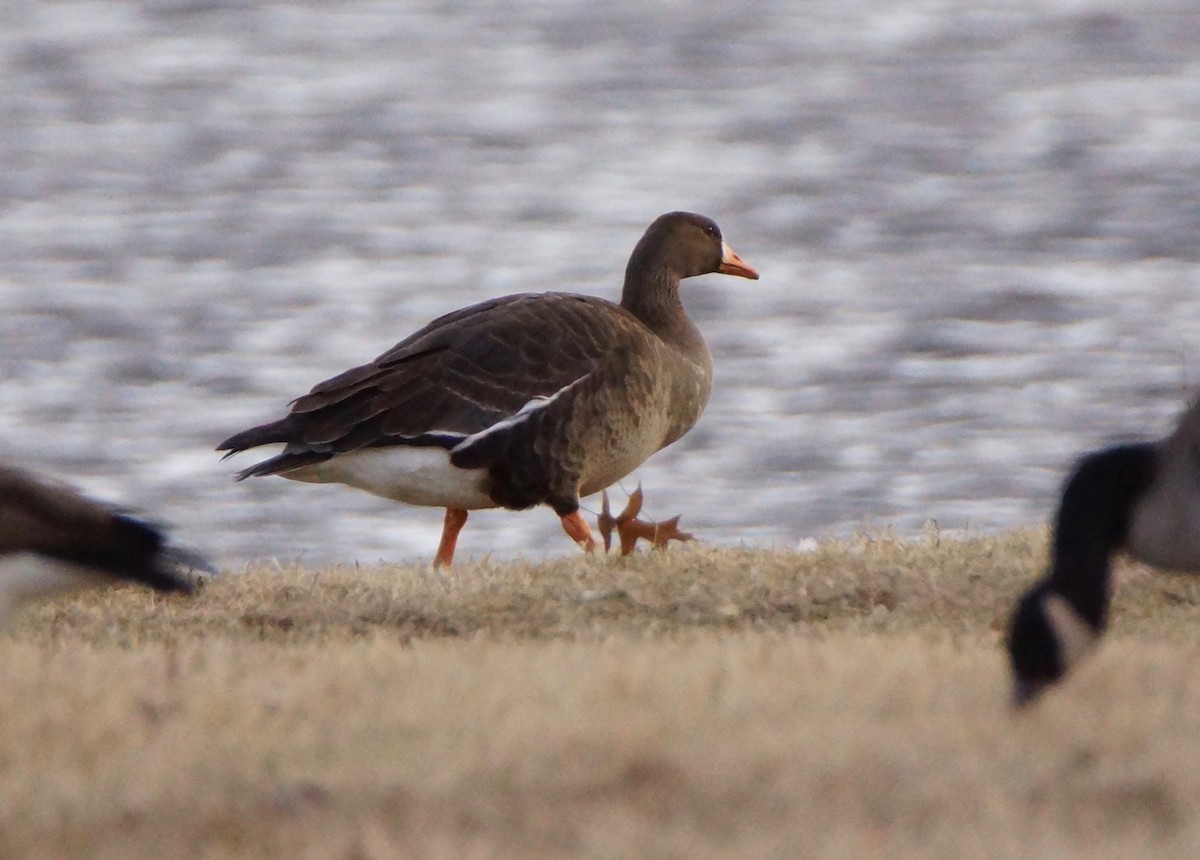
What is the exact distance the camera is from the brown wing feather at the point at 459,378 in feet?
30.8

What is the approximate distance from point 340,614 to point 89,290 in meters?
15.4

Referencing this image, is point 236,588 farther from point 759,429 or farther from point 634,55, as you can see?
point 634,55

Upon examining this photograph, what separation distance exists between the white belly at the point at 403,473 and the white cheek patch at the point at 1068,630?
4.87 meters

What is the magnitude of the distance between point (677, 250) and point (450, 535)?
2209 millimetres

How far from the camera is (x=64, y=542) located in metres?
5.72

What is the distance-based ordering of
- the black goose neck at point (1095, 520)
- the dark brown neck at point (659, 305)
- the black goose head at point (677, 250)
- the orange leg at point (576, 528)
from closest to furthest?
the black goose neck at point (1095, 520) < the orange leg at point (576, 528) < the dark brown neck at point (659, 305) < the black goose head at point (677, 250)

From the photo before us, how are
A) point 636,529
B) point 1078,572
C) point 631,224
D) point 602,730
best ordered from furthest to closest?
point 631,224
point 636,529
point 1078,572
point 602,730

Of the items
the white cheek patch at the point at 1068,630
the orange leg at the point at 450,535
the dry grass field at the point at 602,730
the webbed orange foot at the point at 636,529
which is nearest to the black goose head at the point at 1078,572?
the white cheek patch at the point at 1068,630

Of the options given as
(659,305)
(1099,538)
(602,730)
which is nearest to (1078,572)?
(1099,538)

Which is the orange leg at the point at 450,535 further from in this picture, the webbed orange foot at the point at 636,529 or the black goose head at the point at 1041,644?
the black goose head at the point at 1041,644

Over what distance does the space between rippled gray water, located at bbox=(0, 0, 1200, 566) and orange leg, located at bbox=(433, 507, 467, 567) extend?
389 cm

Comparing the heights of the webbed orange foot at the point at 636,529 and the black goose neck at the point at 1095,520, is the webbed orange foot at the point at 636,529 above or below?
below

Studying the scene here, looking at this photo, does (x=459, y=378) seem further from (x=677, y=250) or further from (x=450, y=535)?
(x=677, y=250)

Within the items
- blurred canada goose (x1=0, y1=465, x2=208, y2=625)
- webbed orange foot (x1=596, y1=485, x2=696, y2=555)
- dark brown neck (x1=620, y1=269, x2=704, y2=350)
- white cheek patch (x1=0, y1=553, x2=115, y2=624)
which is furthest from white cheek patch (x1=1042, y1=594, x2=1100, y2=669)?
dark brown neck (x1=620, y1=269, x2=704, y2=350)
